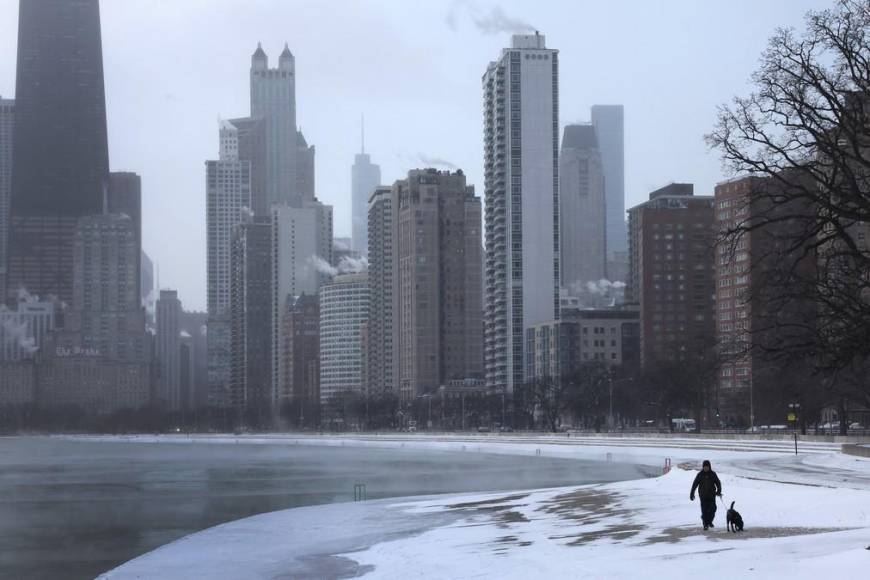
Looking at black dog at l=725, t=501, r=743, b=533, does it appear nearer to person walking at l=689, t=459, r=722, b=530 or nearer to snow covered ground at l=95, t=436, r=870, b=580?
snow covered ground at l=95, t=436, r=870, b=580

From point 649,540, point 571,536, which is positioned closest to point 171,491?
point 571,536

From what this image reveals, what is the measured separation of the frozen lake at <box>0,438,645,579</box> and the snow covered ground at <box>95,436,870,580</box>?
9.41 ft

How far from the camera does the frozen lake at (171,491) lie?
157 ft

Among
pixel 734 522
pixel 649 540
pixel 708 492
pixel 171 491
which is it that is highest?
pixel 708 492

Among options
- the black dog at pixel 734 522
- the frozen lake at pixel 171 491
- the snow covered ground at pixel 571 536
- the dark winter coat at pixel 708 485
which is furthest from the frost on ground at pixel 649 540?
the frozen lake at pixel 171 491

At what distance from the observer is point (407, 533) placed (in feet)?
153

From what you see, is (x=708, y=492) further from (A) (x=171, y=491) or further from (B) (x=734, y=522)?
(A) (x=171, y=491)

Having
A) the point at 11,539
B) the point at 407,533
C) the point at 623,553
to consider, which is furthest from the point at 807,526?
the point at 11,539

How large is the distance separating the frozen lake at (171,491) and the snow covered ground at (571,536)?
2.87 metres

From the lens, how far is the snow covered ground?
30.4 m

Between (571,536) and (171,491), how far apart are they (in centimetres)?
4770

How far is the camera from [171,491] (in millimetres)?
82625

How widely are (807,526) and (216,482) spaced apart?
209 feet

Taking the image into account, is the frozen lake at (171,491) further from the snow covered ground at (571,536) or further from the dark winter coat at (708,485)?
the dark winter coat at (708,485)
